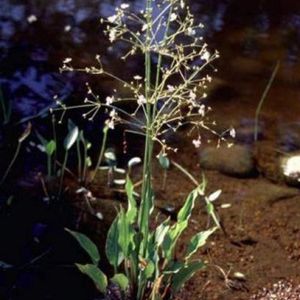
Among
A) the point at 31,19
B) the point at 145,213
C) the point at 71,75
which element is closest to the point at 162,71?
the point at 145,213

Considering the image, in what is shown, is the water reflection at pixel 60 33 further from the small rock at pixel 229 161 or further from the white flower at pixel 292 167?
the white flower at pixel 292 167

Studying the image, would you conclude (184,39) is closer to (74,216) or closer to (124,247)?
(74,216)

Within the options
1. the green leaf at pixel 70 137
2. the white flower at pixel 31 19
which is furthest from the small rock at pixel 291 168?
the white flower at pixel 31 19

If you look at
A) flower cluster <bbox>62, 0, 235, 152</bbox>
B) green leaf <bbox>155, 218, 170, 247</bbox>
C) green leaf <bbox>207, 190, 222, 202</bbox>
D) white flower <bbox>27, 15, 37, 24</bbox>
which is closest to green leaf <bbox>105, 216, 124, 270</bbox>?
green leaf <bbox>155, 218, 170, 247</bbox>

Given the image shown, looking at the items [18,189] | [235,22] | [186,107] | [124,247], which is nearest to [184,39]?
[235,22]

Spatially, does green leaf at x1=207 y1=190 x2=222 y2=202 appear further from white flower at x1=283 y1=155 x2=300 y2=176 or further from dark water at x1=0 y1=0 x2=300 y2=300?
dark water at x1=0 y1=0 x2=300 y2=300

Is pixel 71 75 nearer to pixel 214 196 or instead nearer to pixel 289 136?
pixel 289 136
